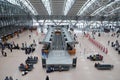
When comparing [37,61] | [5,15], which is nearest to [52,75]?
[37,61]

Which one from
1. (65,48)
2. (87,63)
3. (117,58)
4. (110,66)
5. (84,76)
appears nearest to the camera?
(84,76)

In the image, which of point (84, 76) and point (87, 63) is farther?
point (87, 63)

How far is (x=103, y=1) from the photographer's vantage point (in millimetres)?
38344

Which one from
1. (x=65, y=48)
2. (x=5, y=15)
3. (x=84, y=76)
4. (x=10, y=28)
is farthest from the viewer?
(x=10, y=28)

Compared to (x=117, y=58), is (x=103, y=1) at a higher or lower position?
higher

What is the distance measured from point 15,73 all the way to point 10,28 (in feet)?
93.2

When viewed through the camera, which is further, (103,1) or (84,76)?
(103,1)

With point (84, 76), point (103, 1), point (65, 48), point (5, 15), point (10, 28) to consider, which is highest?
point (103, 1)

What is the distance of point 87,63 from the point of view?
20359mm

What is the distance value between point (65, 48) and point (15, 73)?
1069 cm

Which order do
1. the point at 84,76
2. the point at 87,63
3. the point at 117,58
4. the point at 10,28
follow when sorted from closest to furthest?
the point at 84,76 < the point at 87,63 < the point at 117,58 < the point at 10,28

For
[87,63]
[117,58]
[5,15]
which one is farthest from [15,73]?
[5,15]

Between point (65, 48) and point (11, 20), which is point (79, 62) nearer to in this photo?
point (65, 48)

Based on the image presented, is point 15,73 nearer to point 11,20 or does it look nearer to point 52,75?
point 52,75
